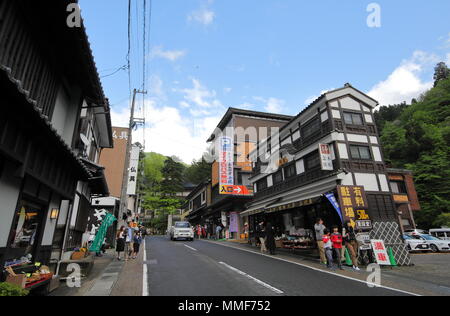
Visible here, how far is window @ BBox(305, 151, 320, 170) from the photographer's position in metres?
17.6

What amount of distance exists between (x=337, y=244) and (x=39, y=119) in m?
12.3

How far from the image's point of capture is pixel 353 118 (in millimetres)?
17609

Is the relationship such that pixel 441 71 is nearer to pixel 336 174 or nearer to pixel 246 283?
pixel 336 174

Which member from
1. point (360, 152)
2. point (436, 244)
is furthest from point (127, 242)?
point (436, 244)

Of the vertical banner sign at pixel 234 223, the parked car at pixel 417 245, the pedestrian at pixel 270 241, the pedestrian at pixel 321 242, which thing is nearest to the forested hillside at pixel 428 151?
the parked car at pixel 417 245

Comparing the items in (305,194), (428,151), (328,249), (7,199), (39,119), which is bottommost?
(328,249)

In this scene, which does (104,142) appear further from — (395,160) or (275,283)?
(395,160)

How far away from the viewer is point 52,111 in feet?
24.0

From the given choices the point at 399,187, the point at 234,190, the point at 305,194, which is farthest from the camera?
the point at 234,190

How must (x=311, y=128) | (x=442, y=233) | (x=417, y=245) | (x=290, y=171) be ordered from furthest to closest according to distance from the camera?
(x=442, y=233)
(x=290, y=171)
(x=417, y=245)
(x=311, y=128)

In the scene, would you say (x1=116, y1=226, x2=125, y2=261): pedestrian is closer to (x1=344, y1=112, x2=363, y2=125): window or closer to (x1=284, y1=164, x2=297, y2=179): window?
(x1=284, y1=164, x2=297, y2=179): window

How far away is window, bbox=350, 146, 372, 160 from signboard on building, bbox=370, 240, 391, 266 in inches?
243

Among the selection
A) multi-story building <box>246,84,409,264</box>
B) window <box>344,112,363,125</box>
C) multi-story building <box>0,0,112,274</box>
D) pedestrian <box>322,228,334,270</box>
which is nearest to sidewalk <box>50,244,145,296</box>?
multi-story building <box>0,0,112,274</box>
